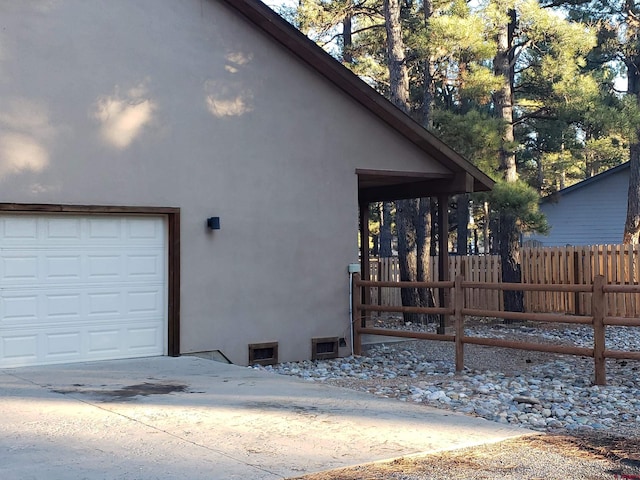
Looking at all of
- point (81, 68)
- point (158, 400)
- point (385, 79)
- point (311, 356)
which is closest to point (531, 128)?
point (385, 79)

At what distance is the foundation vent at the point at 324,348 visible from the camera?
40.4 ft

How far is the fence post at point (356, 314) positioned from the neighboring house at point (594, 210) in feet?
61.3

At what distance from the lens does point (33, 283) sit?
10.2m

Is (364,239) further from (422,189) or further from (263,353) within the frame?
(263,353)

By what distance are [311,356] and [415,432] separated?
5781 mm

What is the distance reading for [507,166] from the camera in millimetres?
18375

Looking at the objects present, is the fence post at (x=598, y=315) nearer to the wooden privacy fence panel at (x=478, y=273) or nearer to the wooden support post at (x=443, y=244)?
the wooden support post at (x=443, y=244)

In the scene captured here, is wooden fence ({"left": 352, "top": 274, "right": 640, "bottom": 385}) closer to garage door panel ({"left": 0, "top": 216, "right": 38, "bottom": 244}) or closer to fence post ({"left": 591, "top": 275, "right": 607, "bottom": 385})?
fence post ({"left": 591, "top": 275, "right": 607, "bottom": 385})

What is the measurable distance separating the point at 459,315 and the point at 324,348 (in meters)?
2.58

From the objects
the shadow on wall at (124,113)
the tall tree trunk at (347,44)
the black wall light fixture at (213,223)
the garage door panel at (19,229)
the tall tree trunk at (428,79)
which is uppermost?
the tall tree trunk at (347,44)

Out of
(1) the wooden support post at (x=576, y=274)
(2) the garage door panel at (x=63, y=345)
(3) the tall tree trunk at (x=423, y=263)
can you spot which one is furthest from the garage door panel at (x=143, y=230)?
(1) the wooden support post at (x=576, y=274)

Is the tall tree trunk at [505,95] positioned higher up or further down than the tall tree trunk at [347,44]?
further down

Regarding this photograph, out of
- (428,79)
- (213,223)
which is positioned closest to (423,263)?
(428,79)

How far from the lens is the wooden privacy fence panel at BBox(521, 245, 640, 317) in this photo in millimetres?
18453
